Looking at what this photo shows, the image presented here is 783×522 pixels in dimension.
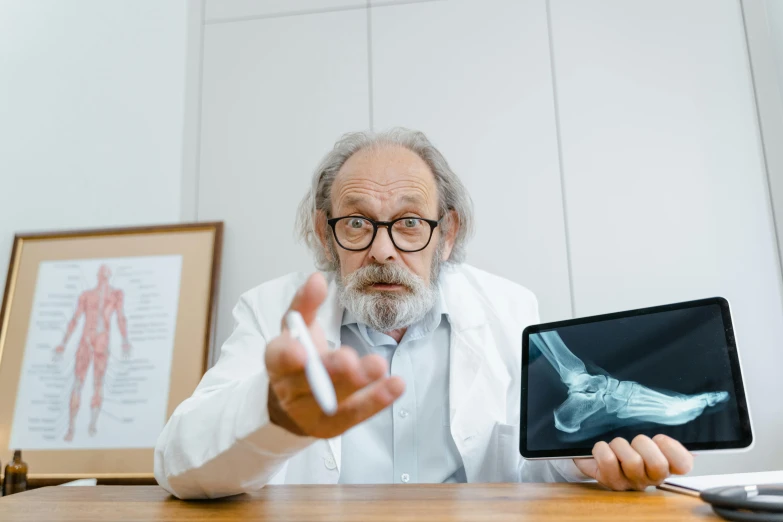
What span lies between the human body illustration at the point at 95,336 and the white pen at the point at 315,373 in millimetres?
1580

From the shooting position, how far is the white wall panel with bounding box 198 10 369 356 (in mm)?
2000

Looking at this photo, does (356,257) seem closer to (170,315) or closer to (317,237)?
(317,237)

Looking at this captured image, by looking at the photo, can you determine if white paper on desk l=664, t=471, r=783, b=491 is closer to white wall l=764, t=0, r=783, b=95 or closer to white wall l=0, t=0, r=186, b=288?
white wall l=764, t=0, r=783, b=95

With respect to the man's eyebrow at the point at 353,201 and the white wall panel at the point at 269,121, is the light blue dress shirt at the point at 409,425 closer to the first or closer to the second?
the man's eyebrow at the point at 353,201

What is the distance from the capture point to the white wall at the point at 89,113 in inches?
74.3

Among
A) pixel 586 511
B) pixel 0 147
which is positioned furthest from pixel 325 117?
pixel 586 511

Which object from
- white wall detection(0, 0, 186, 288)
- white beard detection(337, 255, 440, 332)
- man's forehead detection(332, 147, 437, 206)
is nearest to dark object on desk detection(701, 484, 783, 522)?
white beard detection(337, 255, 440, 332)

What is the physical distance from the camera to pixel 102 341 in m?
1.91

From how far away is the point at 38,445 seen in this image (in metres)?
1.84

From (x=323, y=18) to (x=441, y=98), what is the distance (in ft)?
1.70

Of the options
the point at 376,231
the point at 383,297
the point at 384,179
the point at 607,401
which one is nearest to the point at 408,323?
the point at 383,297

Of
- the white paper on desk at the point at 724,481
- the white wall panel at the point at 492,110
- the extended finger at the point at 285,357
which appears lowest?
the white paper on desk at the point at 724,481

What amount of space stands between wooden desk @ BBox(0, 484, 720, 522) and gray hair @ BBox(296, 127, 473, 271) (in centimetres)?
84

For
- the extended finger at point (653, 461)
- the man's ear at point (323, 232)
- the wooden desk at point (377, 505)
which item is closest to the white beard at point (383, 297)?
the man's ear at point (323, 232)
